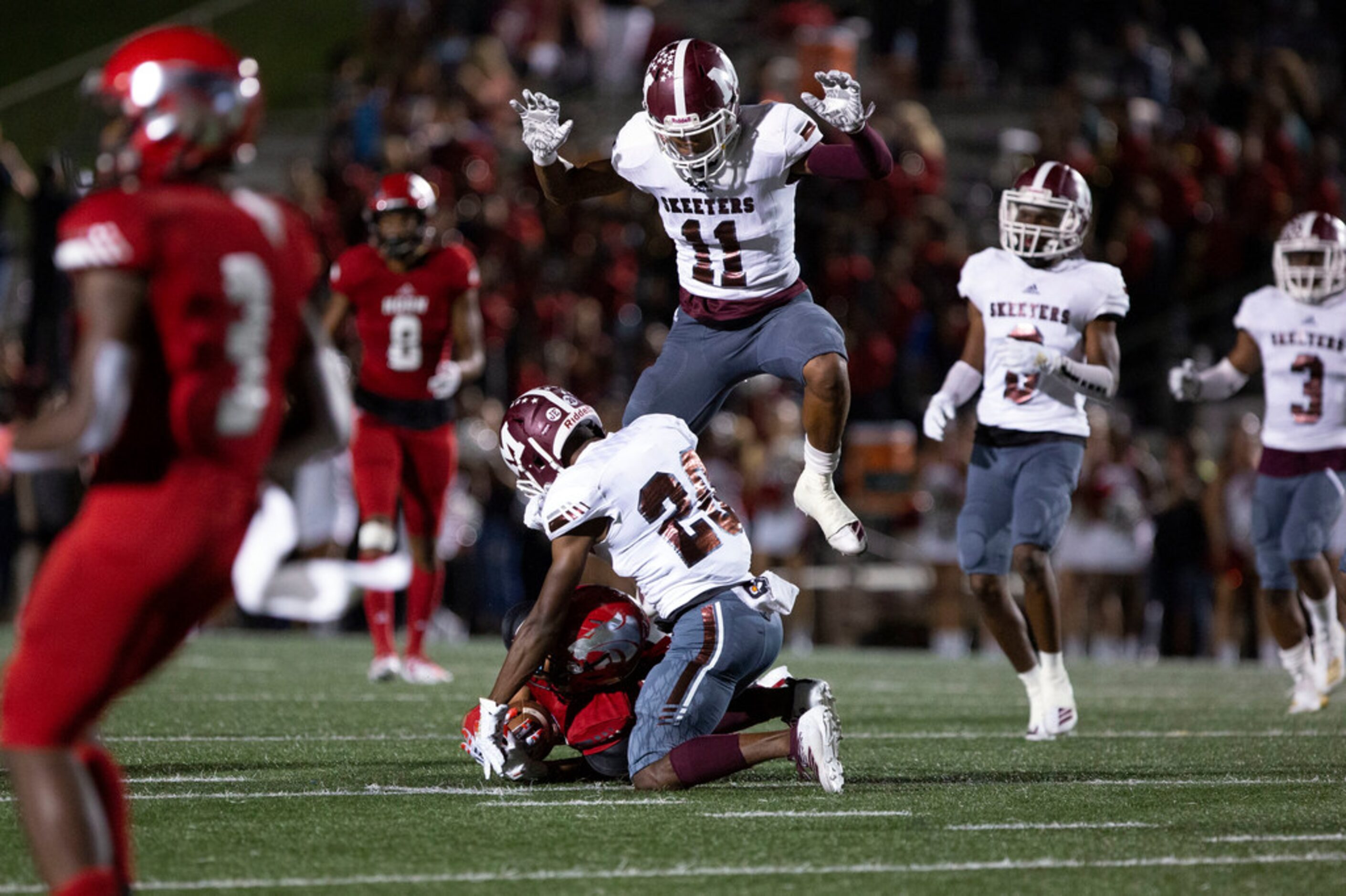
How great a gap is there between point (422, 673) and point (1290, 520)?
13.7 ft

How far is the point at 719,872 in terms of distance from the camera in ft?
12.5

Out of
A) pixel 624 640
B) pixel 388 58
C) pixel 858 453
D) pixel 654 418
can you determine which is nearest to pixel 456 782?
pixel 624 640

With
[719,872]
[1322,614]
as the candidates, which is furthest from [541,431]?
[1322,614]

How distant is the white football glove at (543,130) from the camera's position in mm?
6277

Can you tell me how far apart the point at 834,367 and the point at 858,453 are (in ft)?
26.6

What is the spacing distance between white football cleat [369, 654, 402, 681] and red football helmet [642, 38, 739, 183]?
3.86 m

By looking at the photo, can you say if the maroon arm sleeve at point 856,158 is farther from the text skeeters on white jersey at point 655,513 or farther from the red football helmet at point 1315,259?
the red football helmet at point 1315,259

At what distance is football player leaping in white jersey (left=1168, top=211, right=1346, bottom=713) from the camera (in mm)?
8125

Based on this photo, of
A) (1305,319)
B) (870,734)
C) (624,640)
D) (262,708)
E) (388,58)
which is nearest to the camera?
(624,640)

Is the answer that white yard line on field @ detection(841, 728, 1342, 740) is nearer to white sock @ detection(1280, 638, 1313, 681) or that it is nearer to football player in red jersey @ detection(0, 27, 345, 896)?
white sock @ detection(1280, 638, 1313, 681)

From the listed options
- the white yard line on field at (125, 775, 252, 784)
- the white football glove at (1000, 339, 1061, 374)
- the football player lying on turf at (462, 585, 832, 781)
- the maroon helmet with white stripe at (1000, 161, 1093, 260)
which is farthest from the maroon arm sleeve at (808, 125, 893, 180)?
the white yard line on field at (125, 775, 252, 784)

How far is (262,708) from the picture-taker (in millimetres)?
7414

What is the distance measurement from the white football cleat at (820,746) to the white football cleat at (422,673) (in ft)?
13.9

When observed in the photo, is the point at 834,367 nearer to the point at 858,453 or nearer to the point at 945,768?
the point at 945,768
